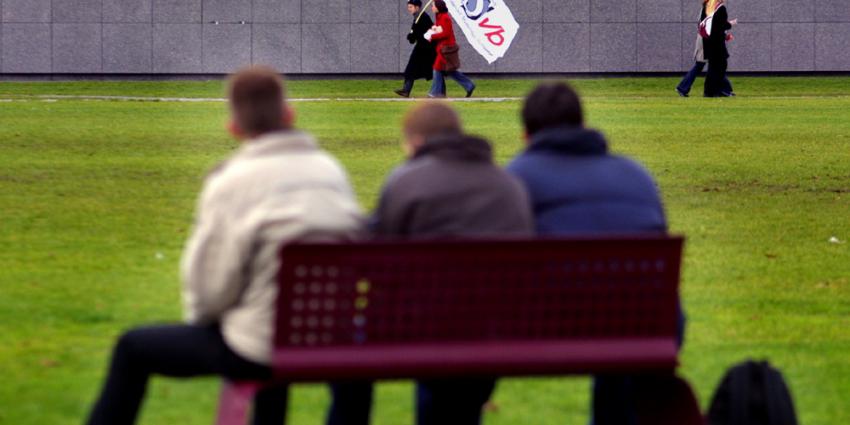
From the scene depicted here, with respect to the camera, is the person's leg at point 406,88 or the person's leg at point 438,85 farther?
the person's leg at point 406,88

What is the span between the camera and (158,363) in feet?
16.7

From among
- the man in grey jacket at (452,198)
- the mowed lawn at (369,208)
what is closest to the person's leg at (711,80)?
the mowed lawn at (369,208)

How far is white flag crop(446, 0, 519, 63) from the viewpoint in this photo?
1318 inches

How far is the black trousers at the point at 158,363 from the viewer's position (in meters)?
4.99

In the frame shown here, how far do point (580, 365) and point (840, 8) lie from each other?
112 ft

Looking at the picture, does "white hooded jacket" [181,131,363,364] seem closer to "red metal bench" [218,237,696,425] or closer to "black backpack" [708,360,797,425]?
"red metal bench" [218,237,696,425]

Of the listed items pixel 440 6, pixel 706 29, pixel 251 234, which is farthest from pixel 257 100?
pixel 706 29

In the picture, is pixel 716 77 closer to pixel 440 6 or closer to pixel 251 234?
pixel 440 6

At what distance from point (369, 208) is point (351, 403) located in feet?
26.2

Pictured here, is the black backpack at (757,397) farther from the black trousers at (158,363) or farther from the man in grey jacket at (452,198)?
the black trousers at (158,363)

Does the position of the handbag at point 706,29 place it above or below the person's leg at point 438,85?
above

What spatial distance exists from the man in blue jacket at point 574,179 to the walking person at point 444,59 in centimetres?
2445

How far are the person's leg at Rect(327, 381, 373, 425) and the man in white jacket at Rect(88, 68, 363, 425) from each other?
0.72 m

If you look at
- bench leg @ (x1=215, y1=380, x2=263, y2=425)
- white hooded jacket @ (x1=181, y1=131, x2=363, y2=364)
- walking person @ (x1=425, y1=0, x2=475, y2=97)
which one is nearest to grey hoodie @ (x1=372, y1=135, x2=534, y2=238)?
white hooded jacket @ (x1=181, y1=131, x2=363, y2=364)
